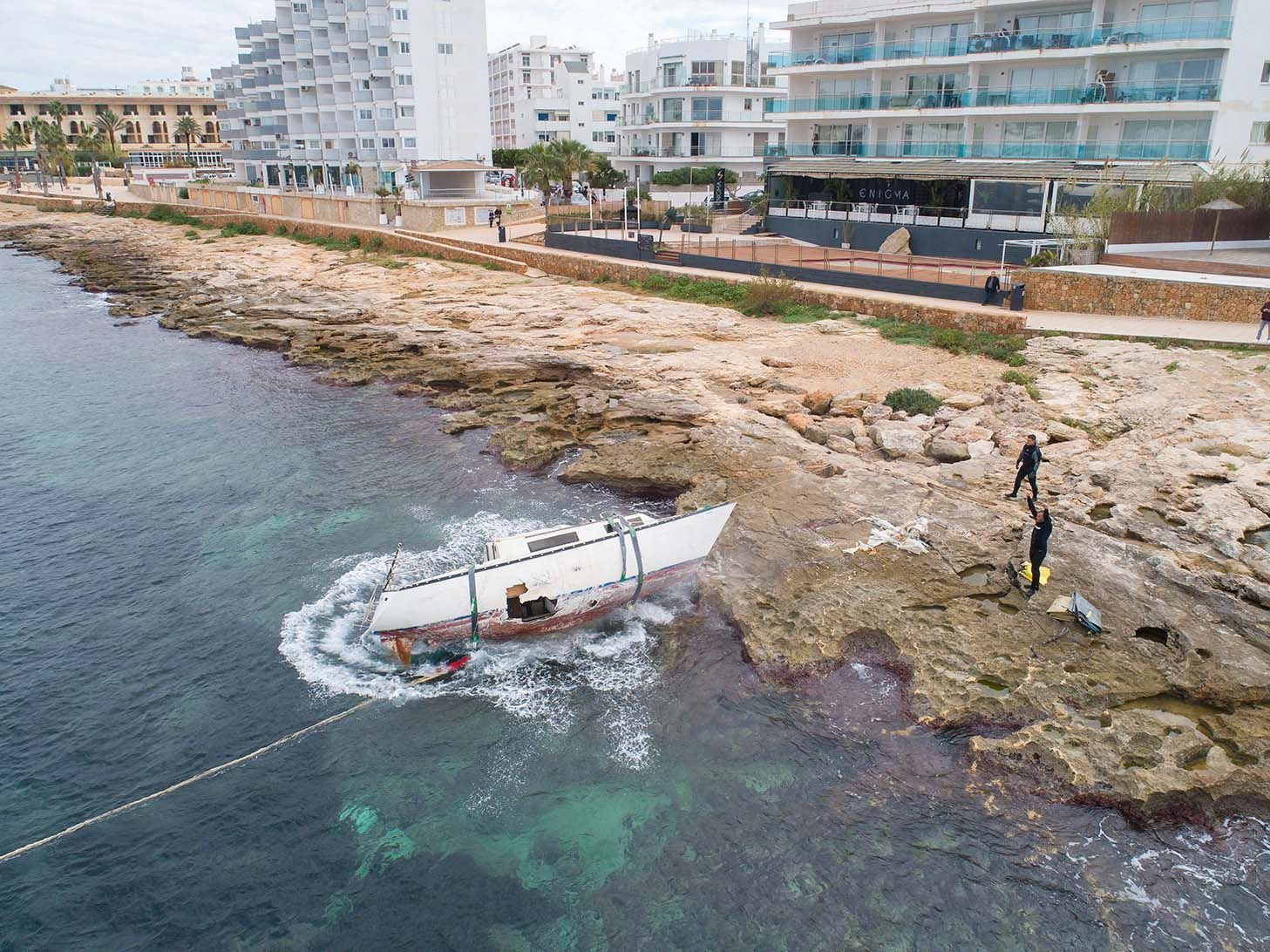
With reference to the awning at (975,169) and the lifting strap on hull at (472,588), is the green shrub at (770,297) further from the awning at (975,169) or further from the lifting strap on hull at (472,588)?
the lifting strap on hull at (472,588)

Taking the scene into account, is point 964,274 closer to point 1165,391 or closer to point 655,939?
point 1165,391

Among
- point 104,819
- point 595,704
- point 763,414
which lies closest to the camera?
point 104,819

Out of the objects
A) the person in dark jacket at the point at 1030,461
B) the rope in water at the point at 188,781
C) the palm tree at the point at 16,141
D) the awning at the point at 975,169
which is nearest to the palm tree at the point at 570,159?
the awning at the point at 975,169

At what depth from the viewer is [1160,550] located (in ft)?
65.7

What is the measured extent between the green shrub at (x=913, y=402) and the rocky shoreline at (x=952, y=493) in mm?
515

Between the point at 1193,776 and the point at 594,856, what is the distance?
9.71m

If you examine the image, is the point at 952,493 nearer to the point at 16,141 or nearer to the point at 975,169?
the point at 975,169

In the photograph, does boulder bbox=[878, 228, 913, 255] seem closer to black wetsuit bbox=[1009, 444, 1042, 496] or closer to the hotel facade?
black wetsuit bbox=[1009, 444, 1042, 496]

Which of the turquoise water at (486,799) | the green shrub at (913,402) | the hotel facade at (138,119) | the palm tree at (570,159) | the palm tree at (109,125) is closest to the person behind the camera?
the turquoise water at (486,799)

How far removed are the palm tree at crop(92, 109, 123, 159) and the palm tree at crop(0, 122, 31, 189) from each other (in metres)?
11.5

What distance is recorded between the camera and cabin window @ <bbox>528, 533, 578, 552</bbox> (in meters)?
19.7

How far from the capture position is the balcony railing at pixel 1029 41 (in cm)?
4562

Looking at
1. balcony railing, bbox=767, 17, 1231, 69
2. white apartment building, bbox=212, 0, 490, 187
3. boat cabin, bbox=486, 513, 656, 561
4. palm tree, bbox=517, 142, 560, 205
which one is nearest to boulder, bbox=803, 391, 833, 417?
boat cabin, bbox=486, 513, 656, 561

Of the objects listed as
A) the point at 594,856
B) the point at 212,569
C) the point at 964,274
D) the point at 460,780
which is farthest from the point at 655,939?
the point at 964,274
